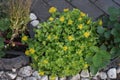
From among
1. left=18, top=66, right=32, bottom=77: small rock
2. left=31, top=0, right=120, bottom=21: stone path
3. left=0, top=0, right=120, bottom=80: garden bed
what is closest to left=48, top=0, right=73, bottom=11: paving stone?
left=31, top=0, right=120, bottom=21: stone path

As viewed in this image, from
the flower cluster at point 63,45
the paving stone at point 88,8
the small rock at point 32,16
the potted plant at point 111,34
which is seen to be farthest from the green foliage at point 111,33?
the small rock at point 32,16

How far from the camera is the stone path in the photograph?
366cm

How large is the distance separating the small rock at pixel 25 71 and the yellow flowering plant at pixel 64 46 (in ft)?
0.35

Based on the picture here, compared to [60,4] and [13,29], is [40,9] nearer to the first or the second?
[60,4]

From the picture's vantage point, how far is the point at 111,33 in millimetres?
3107

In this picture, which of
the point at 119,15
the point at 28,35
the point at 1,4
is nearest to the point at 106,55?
the point at 119,15

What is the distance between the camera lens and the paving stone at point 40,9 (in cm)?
362

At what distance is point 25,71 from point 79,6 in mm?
956

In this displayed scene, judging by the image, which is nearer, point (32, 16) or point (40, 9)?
point (32, 16)

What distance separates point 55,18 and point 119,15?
1.86ft

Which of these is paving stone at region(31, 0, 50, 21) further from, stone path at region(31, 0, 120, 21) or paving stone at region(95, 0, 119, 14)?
paving stone at region(95, 0, 119, 14)

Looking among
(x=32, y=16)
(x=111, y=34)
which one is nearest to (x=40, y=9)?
(x=32, y=16)

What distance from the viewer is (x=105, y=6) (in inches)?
147

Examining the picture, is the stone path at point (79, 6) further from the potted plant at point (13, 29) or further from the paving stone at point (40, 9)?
the potted plant at point (13, 29)
